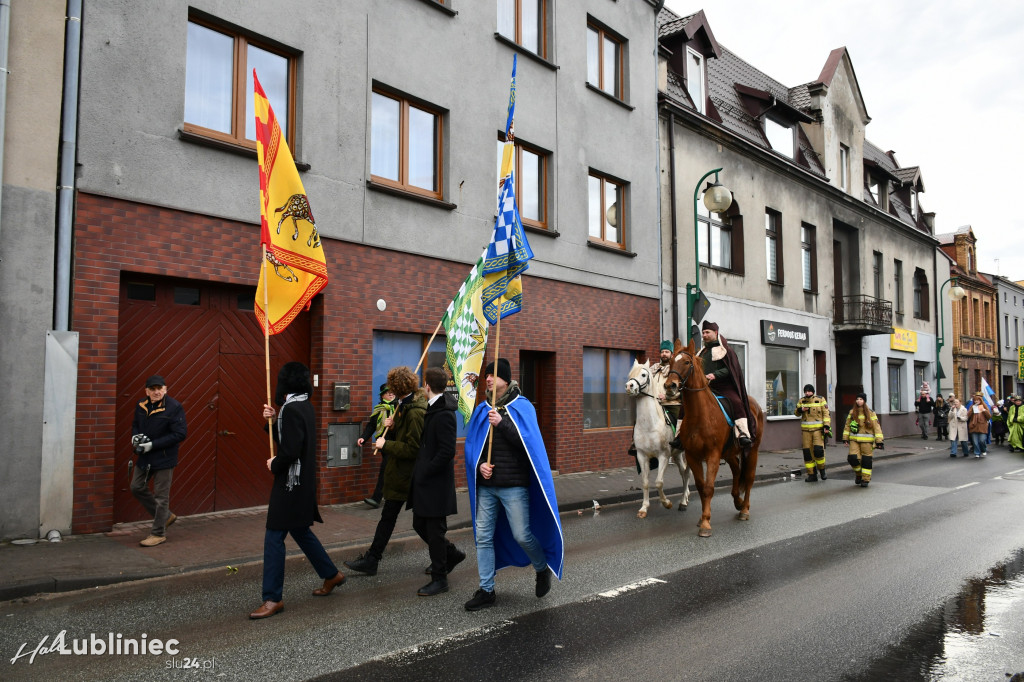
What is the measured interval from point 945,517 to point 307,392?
355 inches

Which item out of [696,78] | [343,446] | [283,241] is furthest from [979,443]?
[283,241]

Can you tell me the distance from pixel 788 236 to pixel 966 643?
64.2 feet

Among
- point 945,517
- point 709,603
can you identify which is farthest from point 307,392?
point 945,517

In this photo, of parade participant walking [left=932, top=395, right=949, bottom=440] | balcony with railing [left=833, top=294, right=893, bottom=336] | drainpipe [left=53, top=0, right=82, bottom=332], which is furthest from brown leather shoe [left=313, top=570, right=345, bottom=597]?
parade participant walking [left=932, top=395, right=949, bottom=440]

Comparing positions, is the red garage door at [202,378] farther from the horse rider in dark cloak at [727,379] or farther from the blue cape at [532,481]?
the horse rider in dark cloak at [727,379]

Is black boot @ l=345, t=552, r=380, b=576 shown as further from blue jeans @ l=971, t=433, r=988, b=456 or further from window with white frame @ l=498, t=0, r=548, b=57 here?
blue jeans @ l=971, t=433, r=988, b=456

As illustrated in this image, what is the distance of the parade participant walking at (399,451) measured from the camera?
6559mm

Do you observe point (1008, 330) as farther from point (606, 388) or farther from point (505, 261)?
point (505, 261)

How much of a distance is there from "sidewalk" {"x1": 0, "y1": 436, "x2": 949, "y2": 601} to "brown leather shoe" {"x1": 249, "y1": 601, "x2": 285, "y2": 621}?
188cm

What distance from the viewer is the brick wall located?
26.9ft

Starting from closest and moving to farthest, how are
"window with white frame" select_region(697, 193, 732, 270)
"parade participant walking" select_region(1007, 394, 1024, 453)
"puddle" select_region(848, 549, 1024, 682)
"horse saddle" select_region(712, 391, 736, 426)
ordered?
1. "puddle" select_region(848, 549, 1024, 682)
2. "horse saddle" select_region(712, 391, 736, 426)
3. "window with white frame" select_region(697, 193, 732, 270)
4. "parade participant walking" select_region(1007, 394, 1024, 453)

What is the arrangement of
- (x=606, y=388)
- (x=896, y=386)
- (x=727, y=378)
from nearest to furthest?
1. (x=727, y=378)
2. (x=606, y=388)
3. (x=896, y=386)

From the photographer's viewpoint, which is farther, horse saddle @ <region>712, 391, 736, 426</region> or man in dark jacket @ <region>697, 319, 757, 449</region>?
horse saddle @ <region>712, 391, 736, 426</region>

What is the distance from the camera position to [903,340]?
2975 cm
